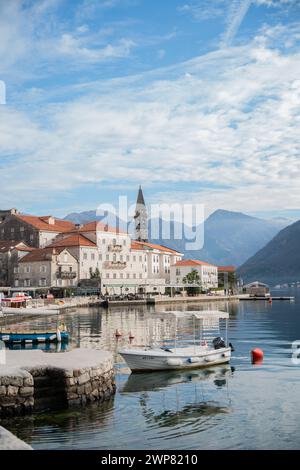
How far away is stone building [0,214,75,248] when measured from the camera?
142 m

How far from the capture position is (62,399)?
25.0m

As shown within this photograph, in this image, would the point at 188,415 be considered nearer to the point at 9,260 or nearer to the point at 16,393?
the point at 16,393

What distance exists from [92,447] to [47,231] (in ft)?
417

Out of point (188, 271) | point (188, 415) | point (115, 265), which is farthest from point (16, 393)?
point (188, 271)

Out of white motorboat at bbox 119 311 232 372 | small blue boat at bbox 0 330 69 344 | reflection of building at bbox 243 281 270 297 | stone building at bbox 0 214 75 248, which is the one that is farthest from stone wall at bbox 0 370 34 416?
reflection of building at bbox 243 281 270 297

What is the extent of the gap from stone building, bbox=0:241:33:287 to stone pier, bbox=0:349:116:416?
105 m

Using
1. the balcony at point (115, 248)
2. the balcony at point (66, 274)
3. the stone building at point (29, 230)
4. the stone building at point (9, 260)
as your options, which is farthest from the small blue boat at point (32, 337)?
the stone building at point (29, 230)

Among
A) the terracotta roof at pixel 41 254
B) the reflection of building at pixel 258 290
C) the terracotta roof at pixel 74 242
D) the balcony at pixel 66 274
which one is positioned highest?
the terracotta roof at pixel 74 242

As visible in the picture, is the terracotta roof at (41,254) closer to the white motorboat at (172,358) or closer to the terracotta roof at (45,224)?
the terracotta roof at (45,224)

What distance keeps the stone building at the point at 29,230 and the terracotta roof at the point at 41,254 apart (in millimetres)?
10943

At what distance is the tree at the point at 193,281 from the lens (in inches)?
5965

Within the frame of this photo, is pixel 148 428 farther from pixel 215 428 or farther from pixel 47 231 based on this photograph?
pixel 47 231

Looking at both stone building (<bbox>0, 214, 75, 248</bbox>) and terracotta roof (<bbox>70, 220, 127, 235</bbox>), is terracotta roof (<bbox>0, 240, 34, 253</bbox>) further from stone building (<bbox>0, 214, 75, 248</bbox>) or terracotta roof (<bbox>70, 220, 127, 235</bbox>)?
terracotta roof (<bbox>70, 220, 127, 235</bbox>)
